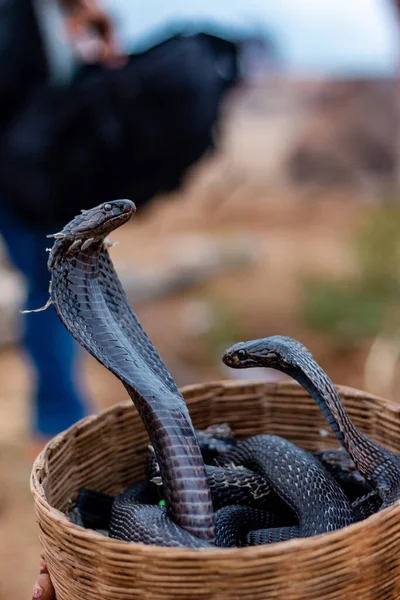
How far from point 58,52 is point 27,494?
199 centimetres

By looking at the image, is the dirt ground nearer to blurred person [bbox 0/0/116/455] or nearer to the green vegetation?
the green vegetation

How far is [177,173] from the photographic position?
9.93 feet

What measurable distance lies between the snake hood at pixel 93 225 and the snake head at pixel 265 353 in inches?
12.8

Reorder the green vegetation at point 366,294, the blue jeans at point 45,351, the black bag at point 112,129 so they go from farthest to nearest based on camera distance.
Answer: the green vegetation at point 366,294
the blue jeans at point 45,351
the black bag at point 112,129

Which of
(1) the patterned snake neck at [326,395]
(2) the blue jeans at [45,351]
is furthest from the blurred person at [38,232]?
(1) the patterned snake neck at [326,395]

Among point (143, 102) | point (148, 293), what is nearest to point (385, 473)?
point (143, 102)

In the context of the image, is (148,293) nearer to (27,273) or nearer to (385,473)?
(27,273)

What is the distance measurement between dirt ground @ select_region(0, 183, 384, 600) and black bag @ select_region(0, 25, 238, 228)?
723 millimetres

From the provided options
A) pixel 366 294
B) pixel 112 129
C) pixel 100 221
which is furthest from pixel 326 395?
pixel 366 294

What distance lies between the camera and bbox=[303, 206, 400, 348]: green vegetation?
5277mm

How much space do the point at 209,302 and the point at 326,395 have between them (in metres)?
5.26

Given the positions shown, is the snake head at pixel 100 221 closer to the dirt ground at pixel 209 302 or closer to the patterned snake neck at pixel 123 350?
the patterned snake neck at pixel 123 350

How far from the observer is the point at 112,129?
9.27ft

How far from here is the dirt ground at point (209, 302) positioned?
366 cm
